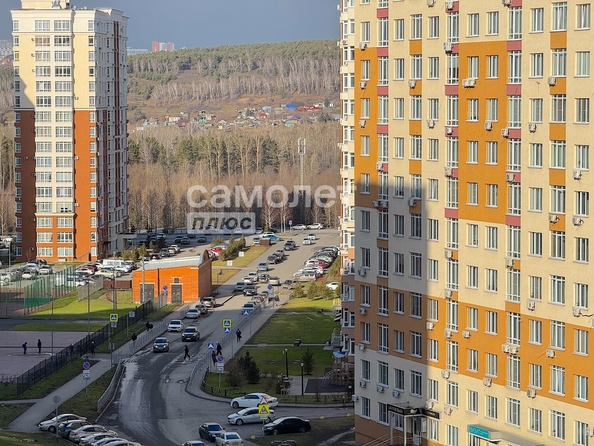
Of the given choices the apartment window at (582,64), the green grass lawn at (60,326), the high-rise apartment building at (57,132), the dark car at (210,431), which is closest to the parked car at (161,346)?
the green grass lawn at (60,326)

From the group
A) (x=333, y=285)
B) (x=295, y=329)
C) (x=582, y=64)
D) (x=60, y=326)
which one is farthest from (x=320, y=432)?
(x=333, y=285)

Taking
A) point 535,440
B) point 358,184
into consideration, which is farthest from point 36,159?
point 535,440

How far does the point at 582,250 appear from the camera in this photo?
37.2m

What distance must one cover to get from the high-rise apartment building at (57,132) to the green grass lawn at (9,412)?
164ft

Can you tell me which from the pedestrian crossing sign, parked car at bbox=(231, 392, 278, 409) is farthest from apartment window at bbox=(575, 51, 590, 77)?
parked car at bbox=(231, 392, 278, 409)

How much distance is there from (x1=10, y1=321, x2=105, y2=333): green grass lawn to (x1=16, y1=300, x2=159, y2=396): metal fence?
188 cm

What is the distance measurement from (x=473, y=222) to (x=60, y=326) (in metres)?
38.4

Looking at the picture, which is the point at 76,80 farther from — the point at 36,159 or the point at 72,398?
the point at 72,398

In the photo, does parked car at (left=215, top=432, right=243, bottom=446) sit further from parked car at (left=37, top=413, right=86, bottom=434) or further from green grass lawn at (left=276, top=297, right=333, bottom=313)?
green grass lawn at (left=276, top=297, right=333, bottom=313)

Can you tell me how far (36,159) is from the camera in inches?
4023

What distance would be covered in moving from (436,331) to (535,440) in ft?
16.1

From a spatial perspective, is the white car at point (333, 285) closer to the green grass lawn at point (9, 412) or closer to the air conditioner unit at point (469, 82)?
the green grass lawn at point (9, 412)

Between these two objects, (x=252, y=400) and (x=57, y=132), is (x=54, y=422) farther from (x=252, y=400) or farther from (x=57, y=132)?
(x=57, y=132)

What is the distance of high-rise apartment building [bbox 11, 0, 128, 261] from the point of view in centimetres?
10138
